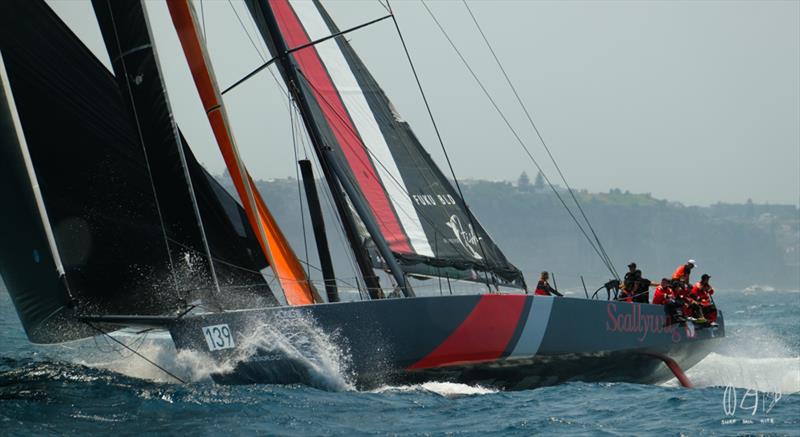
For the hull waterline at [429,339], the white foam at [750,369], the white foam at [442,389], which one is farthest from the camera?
the white foam at [750,369]

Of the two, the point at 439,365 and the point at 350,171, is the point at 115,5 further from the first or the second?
the point at 439,365

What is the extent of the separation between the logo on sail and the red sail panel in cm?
60

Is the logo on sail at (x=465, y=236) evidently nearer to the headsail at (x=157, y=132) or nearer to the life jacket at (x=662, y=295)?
the life jacket at (x=662, y=295)

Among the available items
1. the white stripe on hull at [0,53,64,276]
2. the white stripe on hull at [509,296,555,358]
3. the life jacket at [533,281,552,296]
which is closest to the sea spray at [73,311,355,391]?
the white stripe on hull at [0,53,64,276]

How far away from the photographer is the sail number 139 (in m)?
7.99

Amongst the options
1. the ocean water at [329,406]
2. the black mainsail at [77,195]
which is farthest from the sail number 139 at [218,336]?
the black mainsail at [77,195]

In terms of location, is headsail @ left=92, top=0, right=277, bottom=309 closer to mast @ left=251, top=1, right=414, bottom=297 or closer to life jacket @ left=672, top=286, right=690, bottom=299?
mast @ left=251, top=1, right=414, bottom=297

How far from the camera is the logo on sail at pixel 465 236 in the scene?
10354 millimetres

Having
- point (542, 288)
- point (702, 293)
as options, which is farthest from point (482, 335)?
point (702, 293)

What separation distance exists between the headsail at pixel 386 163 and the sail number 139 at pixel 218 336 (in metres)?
2.24

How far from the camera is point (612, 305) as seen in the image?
10.3 m

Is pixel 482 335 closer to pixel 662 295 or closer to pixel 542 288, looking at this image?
pixel 542 288

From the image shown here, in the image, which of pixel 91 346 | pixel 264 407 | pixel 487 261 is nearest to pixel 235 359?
pixel 264 407

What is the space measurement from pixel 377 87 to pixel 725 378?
5227 mm
